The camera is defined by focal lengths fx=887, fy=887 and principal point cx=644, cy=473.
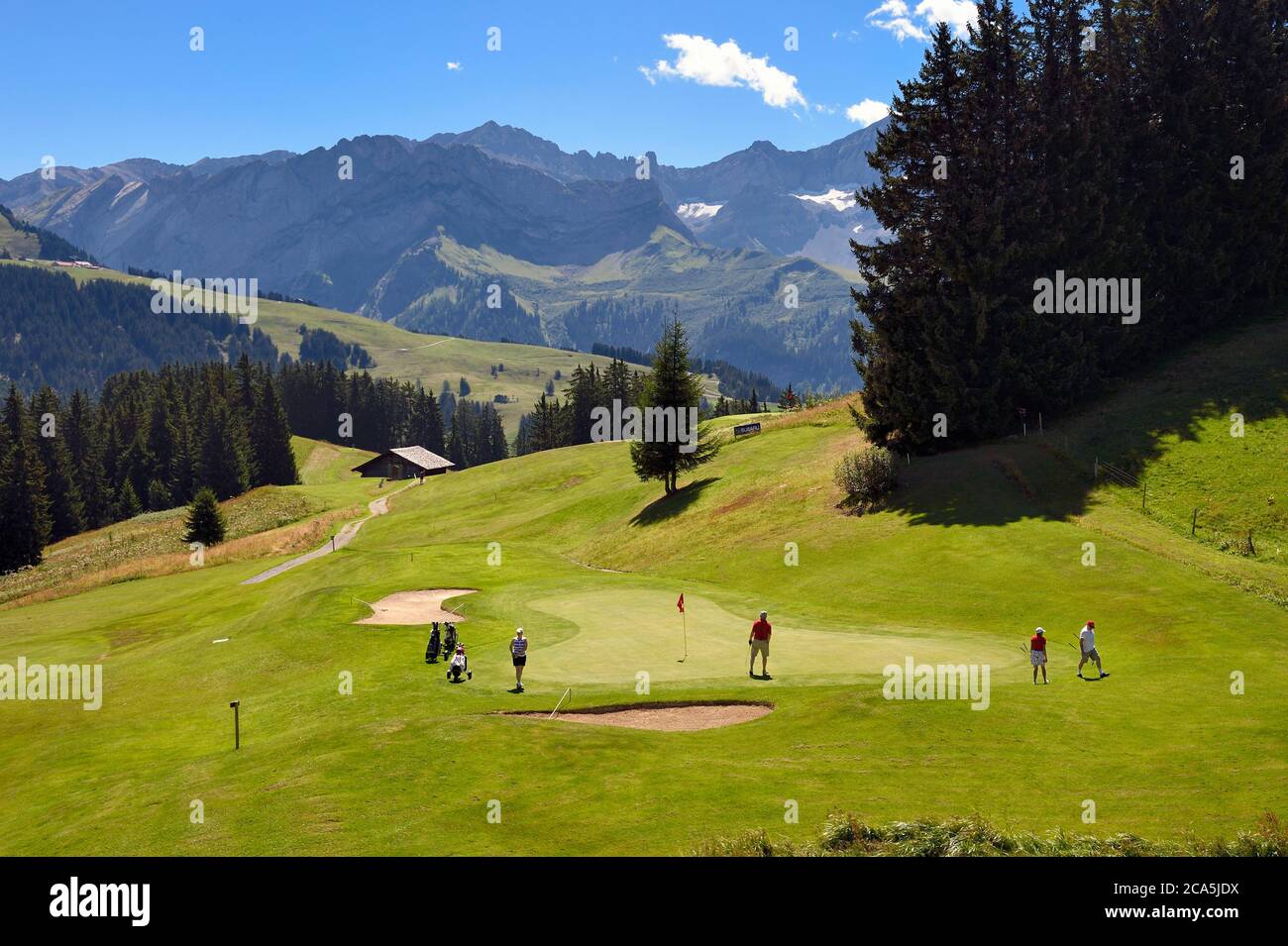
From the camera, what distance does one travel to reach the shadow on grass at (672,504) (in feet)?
235

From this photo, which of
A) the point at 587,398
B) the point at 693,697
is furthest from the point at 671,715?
the point at 587,398

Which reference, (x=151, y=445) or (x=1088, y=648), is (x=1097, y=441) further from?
(x=151, y=445)

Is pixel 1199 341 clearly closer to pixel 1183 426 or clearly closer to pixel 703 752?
pixel 1183 426

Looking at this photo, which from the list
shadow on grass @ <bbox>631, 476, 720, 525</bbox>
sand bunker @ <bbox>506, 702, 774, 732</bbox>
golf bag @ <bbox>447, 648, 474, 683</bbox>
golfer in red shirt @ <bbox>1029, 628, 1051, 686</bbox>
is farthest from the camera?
shadow on grass @ <bbox>631, 476, 720, 525</bbox>

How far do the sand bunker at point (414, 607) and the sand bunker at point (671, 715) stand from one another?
52.6 feet

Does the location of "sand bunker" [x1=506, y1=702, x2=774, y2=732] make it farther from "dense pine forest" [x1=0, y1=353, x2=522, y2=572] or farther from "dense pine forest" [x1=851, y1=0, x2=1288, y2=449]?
"dense pine forest" [x1=0, y1=353, x2=522, y2=572]

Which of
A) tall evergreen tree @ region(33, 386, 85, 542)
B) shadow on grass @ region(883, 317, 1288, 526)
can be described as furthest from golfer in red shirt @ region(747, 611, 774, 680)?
tall evergreen tree @ region(33, 386, 85, 542)

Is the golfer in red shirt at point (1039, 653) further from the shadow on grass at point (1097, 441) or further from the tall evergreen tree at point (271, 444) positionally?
the tall evergreen tree at point (271, 444)

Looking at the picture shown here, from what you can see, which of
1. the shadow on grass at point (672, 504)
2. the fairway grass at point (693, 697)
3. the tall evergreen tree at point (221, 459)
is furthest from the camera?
the tall evergreen tree at point (221, 459)

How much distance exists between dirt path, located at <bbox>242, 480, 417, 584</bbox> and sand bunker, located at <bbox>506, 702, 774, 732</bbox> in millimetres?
48626

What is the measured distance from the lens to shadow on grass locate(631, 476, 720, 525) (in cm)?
7156

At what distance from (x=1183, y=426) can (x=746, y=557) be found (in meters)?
28.5

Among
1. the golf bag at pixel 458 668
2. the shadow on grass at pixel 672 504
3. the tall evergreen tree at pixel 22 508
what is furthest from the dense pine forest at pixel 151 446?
the golf bag at pixel 458 668
